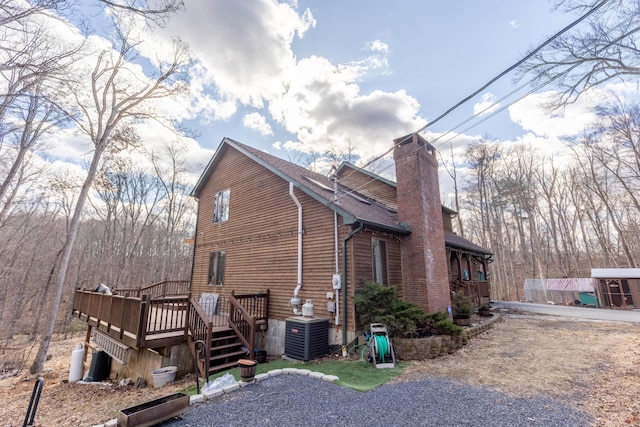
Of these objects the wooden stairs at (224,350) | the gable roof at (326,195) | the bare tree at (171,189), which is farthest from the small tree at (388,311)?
the bare tree at (171,189)

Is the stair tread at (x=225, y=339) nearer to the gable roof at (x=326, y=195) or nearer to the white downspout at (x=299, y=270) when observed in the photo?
the white downspout at (x=299, y=270)

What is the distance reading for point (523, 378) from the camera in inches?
204

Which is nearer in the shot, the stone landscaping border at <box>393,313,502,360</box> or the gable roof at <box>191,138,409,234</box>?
the stone landscaping border at <box>393,313,502,360</box>

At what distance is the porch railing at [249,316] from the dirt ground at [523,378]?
4.75ft

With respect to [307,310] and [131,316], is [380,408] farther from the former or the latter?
[131,316]

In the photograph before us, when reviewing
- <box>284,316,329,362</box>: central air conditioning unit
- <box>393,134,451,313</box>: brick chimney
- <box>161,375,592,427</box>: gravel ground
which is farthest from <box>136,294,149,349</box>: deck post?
<box>393,134,451,313</box>: brick chimney

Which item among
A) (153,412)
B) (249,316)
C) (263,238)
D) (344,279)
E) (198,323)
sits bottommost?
(153,412)

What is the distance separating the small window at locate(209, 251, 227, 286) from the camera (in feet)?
37.3

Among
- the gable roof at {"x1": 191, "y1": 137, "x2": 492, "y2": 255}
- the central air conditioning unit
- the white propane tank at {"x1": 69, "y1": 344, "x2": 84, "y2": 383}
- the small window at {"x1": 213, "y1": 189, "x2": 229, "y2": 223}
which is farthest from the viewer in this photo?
the small window at {"x1": 213, "y1": 189, "x2": 229, "y2": 223}

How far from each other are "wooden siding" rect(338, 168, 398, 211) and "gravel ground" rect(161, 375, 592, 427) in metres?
8.36

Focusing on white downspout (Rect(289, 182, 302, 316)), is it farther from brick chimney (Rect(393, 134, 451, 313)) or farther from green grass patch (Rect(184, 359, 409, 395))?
brick chimney (Rect(393, 134, 451, 313))

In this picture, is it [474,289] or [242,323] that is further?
[474,289]

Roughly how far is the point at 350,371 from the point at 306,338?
152cm

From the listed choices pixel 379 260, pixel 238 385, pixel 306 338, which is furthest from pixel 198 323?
pixel 379 260
